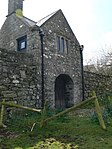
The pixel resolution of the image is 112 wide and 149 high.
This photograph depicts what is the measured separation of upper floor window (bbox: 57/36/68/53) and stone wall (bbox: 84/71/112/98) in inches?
91.3

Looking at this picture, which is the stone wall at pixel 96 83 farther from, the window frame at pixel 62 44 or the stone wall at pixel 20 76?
the stone wall at pixel 20 76

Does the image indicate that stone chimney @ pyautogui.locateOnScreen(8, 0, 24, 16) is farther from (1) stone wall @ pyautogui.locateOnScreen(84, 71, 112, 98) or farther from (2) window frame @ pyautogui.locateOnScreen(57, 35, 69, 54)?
(1) stone wall @ pyautogui.locateOnScreen(84, 71, 112, 98)

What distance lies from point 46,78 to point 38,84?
2.36ft

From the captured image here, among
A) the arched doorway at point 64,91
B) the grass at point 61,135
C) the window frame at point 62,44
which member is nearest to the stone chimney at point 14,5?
the window frame at point 62,44

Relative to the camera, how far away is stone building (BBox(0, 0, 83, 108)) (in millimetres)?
12672

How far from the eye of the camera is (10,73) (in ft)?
35.2

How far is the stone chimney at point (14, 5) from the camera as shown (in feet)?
50.4

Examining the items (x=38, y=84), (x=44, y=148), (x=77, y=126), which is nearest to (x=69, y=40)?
(x=38, y=84)

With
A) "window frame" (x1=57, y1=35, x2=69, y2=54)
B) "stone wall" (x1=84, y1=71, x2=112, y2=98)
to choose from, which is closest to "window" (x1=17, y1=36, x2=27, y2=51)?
"window frame" (x1=57, y1=35, x2=69, y2=54)

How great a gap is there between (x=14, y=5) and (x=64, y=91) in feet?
21.0

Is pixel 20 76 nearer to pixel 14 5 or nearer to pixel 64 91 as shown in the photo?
pixel 64 91

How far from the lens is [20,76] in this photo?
11.2m

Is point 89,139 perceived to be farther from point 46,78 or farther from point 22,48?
point 22,48

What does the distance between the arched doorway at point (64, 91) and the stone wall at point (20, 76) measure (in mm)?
2940
